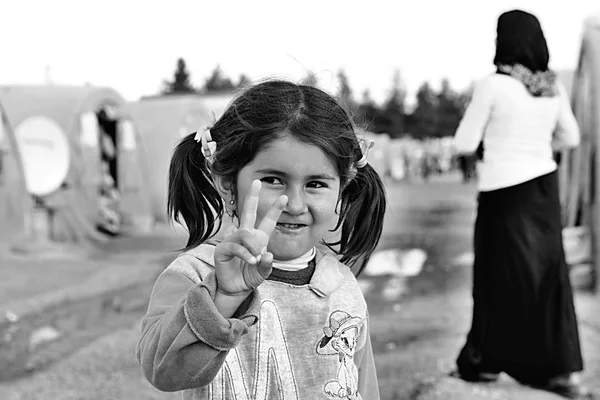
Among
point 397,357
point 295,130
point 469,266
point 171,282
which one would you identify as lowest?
point 469,266

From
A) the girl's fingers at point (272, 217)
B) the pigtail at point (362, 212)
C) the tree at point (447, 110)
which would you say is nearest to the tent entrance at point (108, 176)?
the pigtail at point (362, 212)

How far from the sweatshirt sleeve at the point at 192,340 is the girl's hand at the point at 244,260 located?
0.03 m

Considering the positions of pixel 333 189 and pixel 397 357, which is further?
pixel 397 357

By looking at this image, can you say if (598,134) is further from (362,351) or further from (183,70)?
(183,70)

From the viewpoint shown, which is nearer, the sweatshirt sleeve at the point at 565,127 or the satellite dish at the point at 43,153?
the sweatshirt sleeve at the point at 565,127

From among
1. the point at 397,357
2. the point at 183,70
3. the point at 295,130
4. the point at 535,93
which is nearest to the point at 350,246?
the point at 295,130

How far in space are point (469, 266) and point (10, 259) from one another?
485 centimetres

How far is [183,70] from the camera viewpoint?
5550cm

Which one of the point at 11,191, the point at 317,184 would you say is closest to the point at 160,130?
the point at 11,191

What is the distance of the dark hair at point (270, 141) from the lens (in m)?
1.48

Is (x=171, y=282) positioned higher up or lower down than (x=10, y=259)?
higher up

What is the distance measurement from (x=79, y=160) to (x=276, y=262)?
906 cm

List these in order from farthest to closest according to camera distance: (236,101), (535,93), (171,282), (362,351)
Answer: (535,93), (362,351), (236,101), (171,282)

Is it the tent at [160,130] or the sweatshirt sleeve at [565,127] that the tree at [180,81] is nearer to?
the tent at [160,130]
